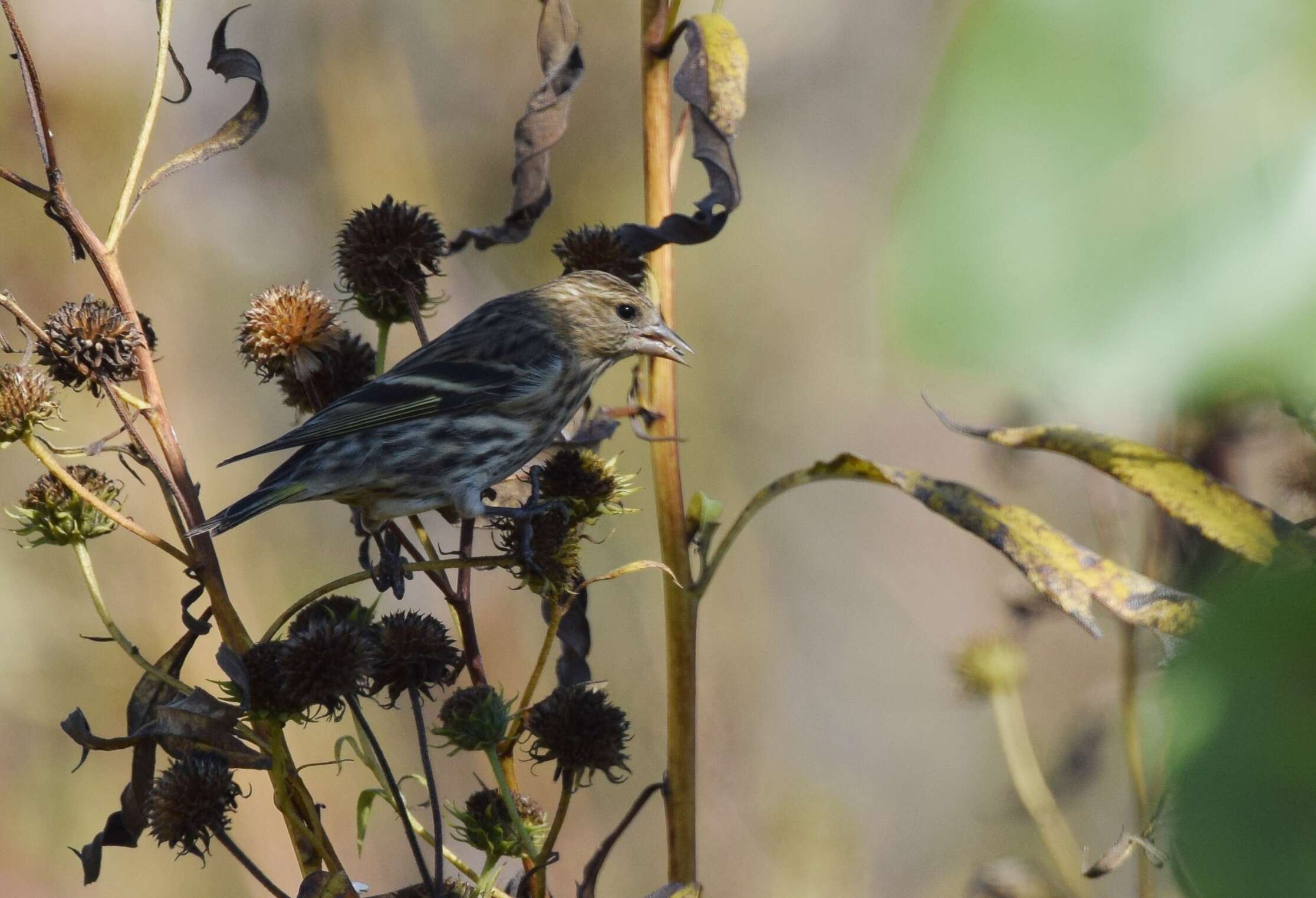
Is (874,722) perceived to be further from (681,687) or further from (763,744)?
(681,687)

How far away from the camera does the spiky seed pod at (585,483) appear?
7.08 feet

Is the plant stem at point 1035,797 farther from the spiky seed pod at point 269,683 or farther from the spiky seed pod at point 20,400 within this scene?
the spiky seed pod at point 20,400

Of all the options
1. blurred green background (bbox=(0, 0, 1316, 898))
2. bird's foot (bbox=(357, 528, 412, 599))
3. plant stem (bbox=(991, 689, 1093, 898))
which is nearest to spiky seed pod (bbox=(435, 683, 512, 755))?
bird's foot (bbox=(357, 528, 412, 599))

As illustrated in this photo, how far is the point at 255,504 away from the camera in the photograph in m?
2.66

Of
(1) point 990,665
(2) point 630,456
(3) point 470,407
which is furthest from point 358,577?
(2) point 630,456

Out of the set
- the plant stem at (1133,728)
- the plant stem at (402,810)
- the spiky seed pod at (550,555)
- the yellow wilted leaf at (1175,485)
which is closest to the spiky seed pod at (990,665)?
the plant stem at (1133,728)

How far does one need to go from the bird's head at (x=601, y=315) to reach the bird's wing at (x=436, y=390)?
4.2 inches

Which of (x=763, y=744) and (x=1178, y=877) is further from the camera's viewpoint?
(x=763, y=744)

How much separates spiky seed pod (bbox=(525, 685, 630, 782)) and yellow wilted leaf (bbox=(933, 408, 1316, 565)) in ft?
2.61

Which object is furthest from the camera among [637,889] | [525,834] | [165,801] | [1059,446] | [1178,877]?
[637,889]

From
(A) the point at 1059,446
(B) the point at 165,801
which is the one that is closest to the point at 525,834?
(B) the point at 165,801

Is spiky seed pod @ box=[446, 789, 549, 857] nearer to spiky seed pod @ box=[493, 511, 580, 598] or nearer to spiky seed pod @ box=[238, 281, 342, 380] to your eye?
spiky seed pod @ box=[493, 511, 580, 598]

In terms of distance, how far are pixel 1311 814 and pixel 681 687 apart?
1.57 meters

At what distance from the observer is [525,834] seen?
1.68 meters
